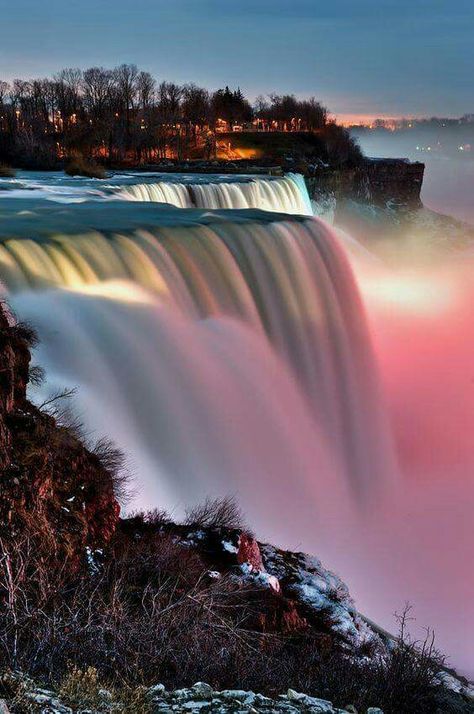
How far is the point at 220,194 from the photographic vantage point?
2483cm

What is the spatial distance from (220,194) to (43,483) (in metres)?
20.3

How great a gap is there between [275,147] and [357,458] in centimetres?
Answer: 5805

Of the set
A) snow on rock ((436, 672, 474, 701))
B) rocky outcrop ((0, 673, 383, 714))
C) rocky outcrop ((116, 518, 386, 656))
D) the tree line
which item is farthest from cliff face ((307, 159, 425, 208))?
rocky outcrop ((0, 673, 383, 714))

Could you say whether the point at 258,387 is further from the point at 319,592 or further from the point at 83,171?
the point at 83,171

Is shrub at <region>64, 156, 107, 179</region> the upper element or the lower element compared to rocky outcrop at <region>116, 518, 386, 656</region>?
upper

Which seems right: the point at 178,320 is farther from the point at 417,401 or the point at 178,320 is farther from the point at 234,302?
the point at 417,401

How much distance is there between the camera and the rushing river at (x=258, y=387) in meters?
9.75

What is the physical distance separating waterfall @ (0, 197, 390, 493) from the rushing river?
36mm

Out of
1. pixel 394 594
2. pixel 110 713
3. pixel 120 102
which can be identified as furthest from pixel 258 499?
pixel 120 102

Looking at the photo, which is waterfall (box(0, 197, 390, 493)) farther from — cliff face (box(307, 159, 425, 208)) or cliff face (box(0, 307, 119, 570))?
cliff face (box(307, 159, 425, 208))

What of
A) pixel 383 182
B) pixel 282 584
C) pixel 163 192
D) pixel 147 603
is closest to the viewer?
pixel 147 603

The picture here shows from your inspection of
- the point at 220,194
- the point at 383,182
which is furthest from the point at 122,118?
the point at 220,194

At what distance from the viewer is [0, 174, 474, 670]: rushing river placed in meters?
9.75

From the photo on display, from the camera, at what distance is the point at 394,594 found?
9695mm
